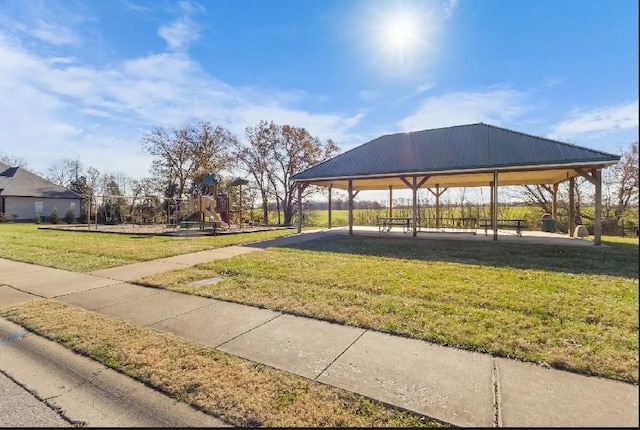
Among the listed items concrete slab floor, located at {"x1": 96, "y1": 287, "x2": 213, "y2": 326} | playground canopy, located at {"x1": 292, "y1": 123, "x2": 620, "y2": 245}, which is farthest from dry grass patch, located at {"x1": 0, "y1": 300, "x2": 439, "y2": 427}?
playground canopy, located at {"x1": 292, "y1": 123, "x2": 620, "y2": 245}

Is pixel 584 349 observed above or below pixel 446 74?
below

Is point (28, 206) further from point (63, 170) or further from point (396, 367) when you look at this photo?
point (396, 367)

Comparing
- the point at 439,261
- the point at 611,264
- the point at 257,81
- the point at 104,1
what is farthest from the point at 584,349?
the point at 257,81

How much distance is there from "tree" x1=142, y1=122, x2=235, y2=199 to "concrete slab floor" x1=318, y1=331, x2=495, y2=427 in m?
27.6

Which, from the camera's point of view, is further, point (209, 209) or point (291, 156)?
point (291, 156)

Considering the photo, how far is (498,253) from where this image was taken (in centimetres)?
874

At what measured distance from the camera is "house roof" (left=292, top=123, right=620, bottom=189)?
10.4 m

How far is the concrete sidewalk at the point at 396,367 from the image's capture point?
86.1 inches

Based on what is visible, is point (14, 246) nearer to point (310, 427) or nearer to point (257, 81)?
point (257, 81)

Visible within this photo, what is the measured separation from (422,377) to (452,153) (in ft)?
37.6

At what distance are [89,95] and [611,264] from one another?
16282 mm

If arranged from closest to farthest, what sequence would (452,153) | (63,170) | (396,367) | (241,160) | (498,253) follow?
(396,367) < (498,253) < (452,153) < (241,160) < (63,170)

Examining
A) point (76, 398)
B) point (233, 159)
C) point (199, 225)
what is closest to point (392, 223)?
point (199, 225)

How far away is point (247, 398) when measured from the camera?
8.04ft
